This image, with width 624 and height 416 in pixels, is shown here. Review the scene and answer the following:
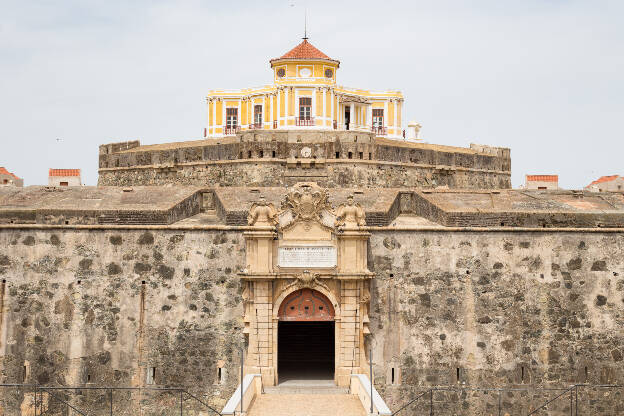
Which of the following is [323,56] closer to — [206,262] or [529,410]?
[206,262]

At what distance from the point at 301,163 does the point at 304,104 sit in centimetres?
990

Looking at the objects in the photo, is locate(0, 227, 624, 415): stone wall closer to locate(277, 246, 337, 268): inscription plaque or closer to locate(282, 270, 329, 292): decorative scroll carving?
locate(277, 246, 337, 268): inscription plaque

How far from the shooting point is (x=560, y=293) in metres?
24.4

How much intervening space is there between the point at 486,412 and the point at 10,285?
48.7 ft

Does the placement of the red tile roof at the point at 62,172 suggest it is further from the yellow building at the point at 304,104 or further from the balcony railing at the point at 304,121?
the balcony railing at the point at 304,121

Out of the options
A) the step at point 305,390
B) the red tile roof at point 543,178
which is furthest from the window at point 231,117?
the step at point 305,390

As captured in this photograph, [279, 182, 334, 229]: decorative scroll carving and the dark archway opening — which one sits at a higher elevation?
[279, 182, 334, 229]: decorative scroll carving

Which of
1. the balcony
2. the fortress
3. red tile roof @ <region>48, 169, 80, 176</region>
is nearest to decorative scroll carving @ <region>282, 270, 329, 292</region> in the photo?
the fortress

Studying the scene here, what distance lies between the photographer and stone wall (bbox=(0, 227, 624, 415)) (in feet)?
78.4

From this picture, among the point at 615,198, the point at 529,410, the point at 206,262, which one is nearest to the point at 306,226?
the point at 206,262

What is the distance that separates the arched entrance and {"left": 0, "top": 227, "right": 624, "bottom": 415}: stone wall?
1.56 meters

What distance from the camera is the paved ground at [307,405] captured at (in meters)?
20.1

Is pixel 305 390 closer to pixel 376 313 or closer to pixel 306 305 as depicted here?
pixel 306 305

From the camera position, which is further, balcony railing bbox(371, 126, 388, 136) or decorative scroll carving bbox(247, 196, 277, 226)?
balcony railing bbox(371, 126, 388, 136)
